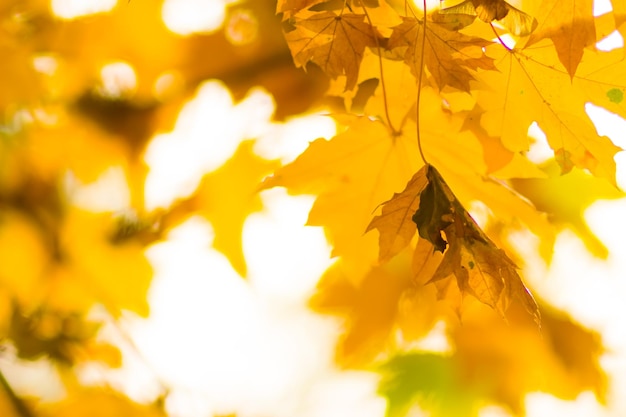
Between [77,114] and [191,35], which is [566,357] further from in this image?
[77,114]

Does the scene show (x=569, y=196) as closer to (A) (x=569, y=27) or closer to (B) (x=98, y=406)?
(A) (x=569, y=27)

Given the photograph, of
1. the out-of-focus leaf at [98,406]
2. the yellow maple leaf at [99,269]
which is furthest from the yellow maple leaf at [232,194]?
the out-of-focus leaf at [98,406]

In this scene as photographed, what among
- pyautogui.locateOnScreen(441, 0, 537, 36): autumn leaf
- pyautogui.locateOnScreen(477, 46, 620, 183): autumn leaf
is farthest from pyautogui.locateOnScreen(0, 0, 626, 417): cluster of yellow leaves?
pyautogui.locateOnScreen(441, 0, 537, 36): autumn leaf

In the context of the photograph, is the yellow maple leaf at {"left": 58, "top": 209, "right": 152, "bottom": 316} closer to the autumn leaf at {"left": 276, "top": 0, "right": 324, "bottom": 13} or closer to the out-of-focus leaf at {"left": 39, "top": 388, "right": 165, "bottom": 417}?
the out-of-focus leaf at {"left": 39, "top": 388, "right": 165, "bottom": 417}

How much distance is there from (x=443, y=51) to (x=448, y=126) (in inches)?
6.6

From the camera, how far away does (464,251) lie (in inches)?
21.0

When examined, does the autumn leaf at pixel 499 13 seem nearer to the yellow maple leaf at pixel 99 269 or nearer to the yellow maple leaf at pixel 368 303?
the yellow maple leaf at pixel 368 303

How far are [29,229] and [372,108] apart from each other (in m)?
0.87

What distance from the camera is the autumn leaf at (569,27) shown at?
54 cm

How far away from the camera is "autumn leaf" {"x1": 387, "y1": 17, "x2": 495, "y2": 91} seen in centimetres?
56

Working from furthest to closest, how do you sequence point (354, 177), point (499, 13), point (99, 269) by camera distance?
point (99, 269), point (354, 177), point (499, 13)

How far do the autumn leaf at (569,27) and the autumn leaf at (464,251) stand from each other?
0.56 feet

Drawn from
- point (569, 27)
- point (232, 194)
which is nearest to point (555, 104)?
point (569, 27)

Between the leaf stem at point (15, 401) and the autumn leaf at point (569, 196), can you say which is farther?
the autumn leaf at point (569, 196)
